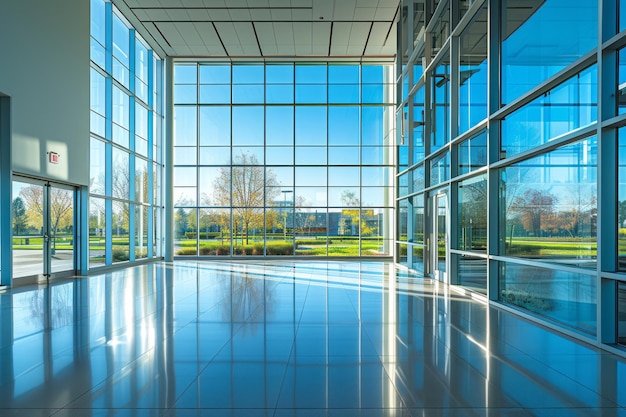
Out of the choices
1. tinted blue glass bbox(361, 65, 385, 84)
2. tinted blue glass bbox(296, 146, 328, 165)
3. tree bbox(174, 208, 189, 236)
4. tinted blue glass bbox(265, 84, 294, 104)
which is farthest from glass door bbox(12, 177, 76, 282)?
tinted blue glass bbox(361, 65, 385, 84)

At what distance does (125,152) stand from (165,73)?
5240mm

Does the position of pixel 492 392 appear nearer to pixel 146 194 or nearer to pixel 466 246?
pixel 466 246

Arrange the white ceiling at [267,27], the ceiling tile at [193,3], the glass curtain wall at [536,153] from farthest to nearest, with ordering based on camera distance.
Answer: the white ceiling at [267,27] < the ceiling tile at [193,3] < the glass curtain wall at [536,153]

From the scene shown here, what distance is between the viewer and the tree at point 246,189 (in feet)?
70.8

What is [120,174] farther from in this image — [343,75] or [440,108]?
[440,108]

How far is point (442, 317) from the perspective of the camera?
313 inches

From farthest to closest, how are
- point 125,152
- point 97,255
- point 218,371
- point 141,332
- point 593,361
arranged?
point 125,152, point 97,255, point 141,332, point 593,361, point 218,371

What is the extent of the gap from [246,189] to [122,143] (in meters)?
5.84

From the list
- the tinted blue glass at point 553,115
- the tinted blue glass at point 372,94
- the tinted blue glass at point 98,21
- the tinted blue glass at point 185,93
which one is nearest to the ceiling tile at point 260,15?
the tinted blue glass at point 98,21

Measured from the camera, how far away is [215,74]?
71.4 ft

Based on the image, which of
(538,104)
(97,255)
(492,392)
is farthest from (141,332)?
(97,255)

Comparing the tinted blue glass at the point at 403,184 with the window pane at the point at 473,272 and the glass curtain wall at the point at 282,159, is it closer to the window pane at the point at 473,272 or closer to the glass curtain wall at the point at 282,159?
the glass curtain wall at the point at 282,159

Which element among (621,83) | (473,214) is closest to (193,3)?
(473,214)

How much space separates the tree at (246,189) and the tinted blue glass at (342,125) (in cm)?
327
